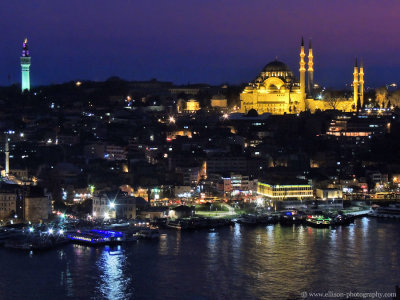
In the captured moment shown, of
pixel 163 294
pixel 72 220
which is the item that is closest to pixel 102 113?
pixel 72 220

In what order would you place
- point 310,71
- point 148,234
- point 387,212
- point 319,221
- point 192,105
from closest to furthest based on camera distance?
point 148,234 → point 319,221 → point 387,212 → point 310,71 → point 192,105

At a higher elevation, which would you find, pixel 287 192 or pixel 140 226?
pixel 287 192

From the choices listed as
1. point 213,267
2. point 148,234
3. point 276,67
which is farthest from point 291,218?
point 276,67

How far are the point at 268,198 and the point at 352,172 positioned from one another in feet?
9.98

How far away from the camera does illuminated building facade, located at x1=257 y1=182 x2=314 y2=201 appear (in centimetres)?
2059

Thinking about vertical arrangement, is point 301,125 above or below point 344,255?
above

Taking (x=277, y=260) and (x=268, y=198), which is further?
(x=268, y=198)

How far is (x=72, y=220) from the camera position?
57.7ft

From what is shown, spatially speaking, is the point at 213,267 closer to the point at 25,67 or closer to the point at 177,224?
the point at 177,224

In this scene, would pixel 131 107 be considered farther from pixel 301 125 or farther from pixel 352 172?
pixel 352 172

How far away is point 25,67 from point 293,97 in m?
8.47

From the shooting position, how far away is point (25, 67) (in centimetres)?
3109

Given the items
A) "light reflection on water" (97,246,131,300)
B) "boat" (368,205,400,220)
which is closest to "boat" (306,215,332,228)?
"boat" (368,205,400,220)

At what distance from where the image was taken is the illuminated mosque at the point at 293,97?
29672 millimetres
